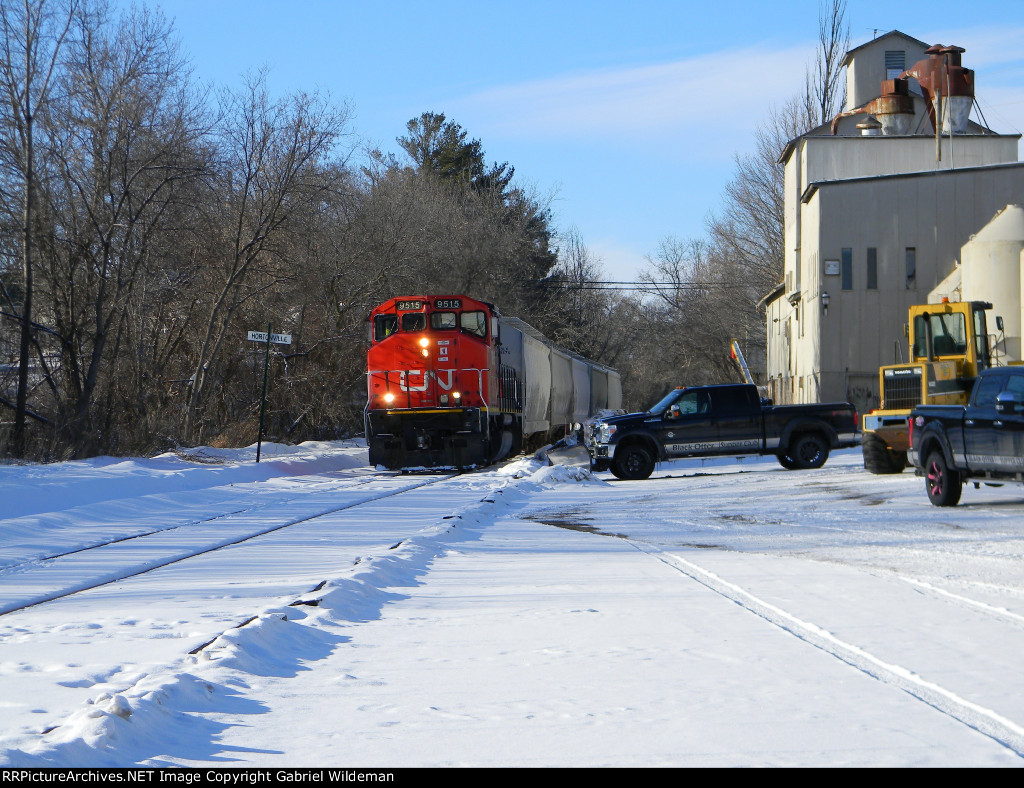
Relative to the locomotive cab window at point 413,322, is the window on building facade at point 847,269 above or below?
above

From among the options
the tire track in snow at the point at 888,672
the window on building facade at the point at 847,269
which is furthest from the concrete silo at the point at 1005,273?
the tire track in snow at the point at 888,672

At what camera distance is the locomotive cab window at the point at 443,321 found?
26.1m

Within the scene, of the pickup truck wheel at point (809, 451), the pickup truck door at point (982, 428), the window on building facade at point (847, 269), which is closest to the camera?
the pickup truck door at point (982, 428)

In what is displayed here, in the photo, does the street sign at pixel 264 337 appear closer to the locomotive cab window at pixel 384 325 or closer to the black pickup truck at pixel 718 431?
the locomotive cab window at pixel 384 325

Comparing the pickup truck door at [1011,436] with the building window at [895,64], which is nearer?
the pickup truck door at [1011,436]

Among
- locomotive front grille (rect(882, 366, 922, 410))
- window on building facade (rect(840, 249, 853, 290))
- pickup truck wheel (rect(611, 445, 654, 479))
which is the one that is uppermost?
window on building facade (rect(840, 249, 853, 290))

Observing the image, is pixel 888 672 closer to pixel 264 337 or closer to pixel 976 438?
pixel 976 438

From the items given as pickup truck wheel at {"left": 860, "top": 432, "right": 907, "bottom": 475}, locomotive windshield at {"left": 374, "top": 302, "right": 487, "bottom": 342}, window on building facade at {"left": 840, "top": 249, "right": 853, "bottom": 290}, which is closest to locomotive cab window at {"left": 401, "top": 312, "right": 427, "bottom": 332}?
locomotive windshield at {"left": 374, "top": 302, "right": 487, "bottom": 342}

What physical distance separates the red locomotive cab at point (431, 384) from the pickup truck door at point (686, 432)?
4577 millimetres

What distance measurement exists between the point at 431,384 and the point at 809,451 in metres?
8.95

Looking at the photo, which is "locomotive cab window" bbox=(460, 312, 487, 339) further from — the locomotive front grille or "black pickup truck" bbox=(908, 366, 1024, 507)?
"black pickup truck" bbox=(908, 366, 1024, 507)

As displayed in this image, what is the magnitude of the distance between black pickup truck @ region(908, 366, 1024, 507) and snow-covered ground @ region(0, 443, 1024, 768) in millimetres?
711

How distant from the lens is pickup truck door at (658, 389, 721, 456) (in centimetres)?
2316

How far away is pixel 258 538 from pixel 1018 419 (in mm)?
9787
